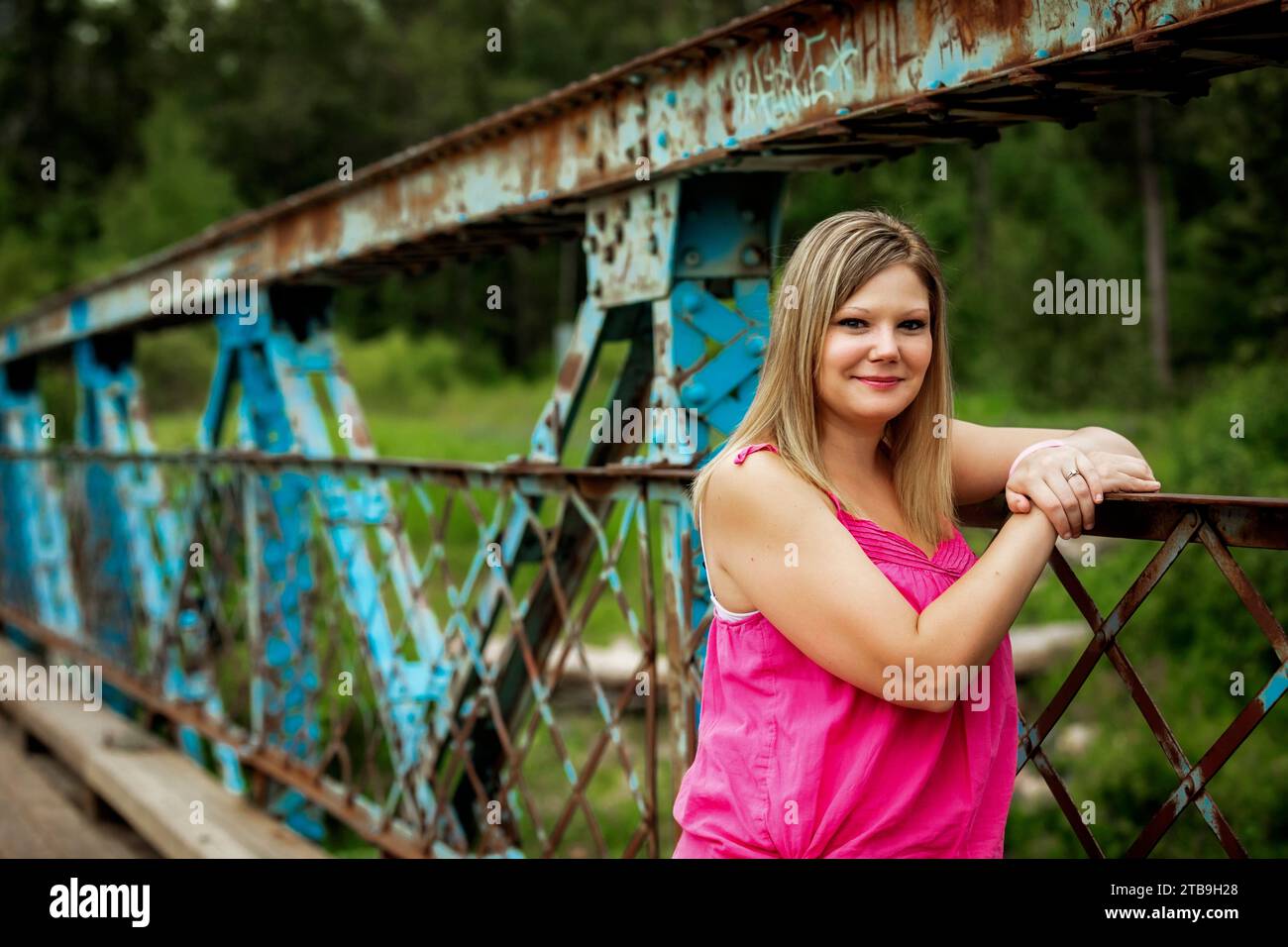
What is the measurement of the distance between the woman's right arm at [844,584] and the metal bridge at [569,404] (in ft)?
0.96

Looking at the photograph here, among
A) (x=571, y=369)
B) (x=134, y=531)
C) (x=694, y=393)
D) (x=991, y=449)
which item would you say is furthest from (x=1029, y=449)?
(x=134, y=531)

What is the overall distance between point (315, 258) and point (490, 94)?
117 feet

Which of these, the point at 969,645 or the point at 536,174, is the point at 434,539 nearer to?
the point at 536,174

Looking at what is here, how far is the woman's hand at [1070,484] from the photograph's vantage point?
84.3 inches

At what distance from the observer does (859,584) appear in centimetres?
202

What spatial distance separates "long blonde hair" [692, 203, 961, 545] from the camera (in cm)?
216

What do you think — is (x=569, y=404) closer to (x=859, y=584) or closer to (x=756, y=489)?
(x=756, y=489)

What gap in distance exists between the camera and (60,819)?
22.5 ft

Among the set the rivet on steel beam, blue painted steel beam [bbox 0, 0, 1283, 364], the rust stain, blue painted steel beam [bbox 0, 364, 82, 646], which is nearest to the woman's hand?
blue painted steel beam [bbox 0, 0, 1283, 364]

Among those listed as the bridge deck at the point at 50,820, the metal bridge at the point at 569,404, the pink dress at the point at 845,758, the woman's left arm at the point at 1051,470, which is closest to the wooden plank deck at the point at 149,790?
the bridge deck at the point at 50,820

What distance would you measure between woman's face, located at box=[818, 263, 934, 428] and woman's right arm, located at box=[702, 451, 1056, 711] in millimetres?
165

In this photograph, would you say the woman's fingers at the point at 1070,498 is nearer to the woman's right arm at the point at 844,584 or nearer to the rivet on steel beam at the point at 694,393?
the woman's right arm at the point at 844,584
